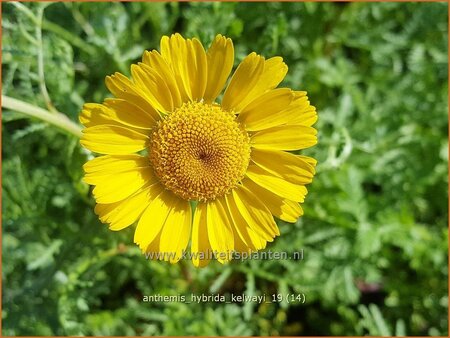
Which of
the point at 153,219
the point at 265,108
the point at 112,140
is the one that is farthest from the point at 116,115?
the point at 265,108

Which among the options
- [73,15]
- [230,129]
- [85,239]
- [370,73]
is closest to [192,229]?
[230,129]

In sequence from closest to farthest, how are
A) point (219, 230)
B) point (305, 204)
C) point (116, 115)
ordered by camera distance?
point (116, 115)
point (219, 230)
point (305, 204)

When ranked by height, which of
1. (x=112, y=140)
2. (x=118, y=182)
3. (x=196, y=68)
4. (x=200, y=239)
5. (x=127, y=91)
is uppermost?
(x=196, y=68)

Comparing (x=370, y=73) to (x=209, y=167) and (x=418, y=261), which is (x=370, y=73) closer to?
(x=418, y=261)

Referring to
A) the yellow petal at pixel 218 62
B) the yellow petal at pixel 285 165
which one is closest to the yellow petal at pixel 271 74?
the yellow petal at pixel 218 62

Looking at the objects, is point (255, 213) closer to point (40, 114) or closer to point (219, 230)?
point (219, 230)
